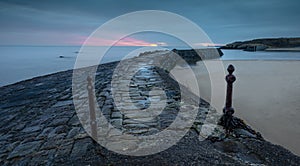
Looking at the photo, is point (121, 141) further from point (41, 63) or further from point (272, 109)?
point (41, 63)

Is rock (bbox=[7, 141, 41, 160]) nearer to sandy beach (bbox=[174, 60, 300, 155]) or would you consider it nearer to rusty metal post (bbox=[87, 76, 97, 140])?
rusty metal post (bbox=[87, 76, 97, 140])

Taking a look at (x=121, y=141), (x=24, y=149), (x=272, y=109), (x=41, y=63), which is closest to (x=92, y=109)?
(x=121, y=141)

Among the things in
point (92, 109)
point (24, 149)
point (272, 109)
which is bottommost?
point (272, 109)

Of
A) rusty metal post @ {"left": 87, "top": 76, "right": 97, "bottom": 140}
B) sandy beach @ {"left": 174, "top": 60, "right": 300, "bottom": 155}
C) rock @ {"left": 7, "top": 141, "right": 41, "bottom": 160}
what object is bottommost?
sandy beach @ {"left": 174, "top": 60, "right": 300, "bottom": 155}

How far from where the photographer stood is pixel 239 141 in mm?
2572

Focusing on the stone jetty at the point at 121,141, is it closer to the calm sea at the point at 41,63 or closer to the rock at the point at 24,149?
the rock at the point at 24,149

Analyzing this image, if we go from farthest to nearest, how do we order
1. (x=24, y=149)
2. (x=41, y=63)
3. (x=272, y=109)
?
(x=41, y=63)
(x=272, y=109)
(x=24, y=149)

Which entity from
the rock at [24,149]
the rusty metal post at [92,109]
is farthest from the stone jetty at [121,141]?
the rusty metal post at [92,109]

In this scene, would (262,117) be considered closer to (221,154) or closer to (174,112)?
(174,112)

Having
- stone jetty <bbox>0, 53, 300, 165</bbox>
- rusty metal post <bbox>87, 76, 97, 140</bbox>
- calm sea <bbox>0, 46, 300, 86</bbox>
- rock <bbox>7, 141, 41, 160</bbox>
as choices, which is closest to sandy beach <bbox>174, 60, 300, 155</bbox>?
stone jetty <bbox>0, 53, 300, 165</bbox>

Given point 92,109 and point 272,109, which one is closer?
point 92,109

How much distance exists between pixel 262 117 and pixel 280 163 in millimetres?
3106

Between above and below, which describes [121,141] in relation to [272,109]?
above

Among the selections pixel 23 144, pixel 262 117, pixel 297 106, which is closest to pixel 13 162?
pixel 23 144
